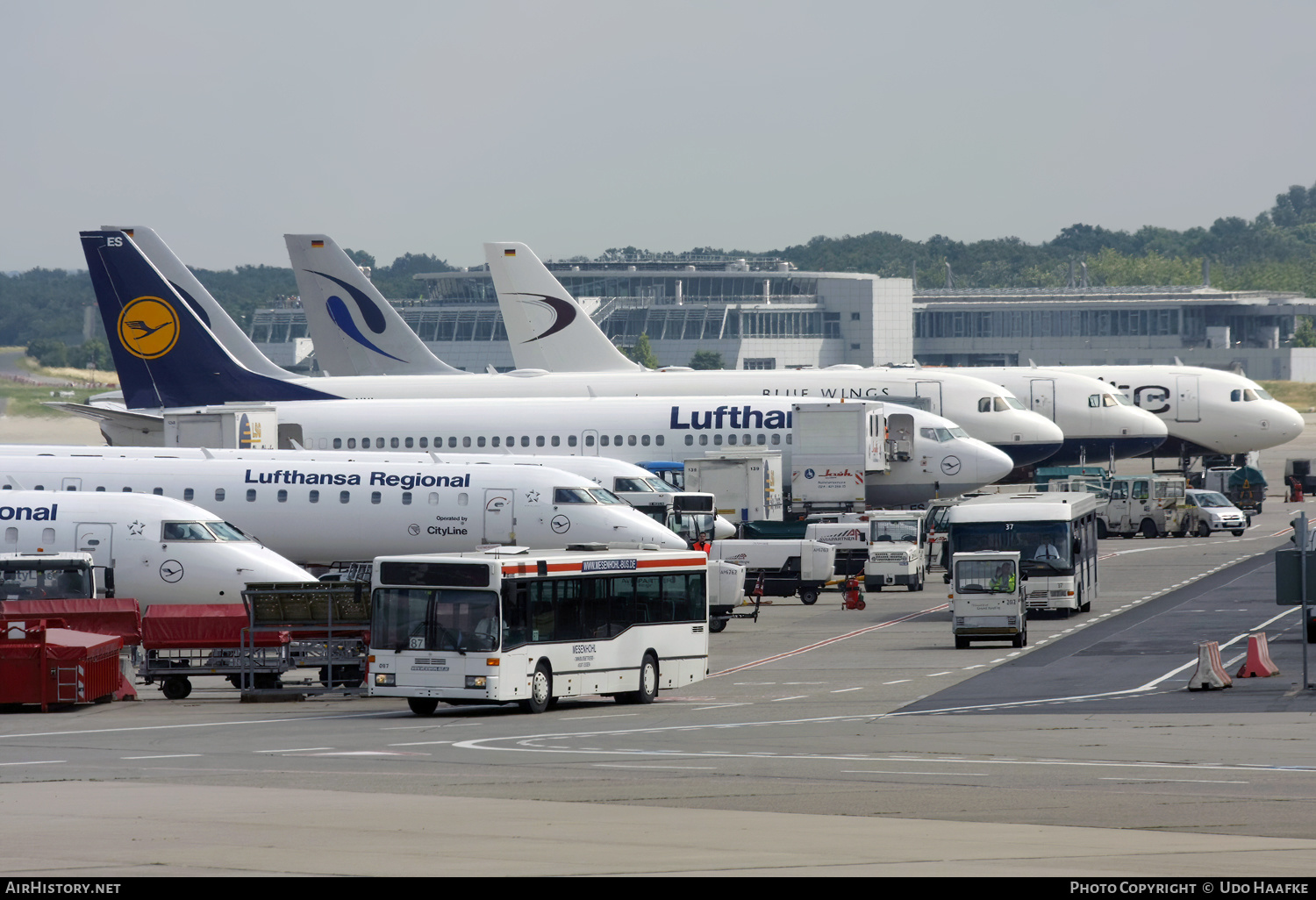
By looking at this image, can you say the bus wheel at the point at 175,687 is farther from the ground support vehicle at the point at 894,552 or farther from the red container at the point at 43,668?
the ground support vehicle at the point at 894,552

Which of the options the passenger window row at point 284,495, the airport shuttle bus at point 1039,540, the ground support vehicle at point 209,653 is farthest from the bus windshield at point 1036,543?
the ground support vehicle at point 209,653

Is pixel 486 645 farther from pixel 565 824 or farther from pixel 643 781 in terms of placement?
pixel 565 824

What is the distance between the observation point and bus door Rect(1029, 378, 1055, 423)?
75.8 metres

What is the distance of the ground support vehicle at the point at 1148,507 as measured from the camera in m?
74.7

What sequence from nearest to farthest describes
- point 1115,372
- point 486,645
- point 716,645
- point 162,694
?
point 486,645
point 162,694
point 716,645
point 1115,372

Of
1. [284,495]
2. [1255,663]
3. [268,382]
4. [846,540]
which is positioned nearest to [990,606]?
[1255,663]

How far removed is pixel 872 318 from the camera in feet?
648

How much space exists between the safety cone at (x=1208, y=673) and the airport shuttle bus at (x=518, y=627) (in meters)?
9.61

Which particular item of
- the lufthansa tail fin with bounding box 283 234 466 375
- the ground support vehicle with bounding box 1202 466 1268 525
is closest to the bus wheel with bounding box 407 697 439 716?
the lufthansa tail fin with bounding box 283 234 466 375

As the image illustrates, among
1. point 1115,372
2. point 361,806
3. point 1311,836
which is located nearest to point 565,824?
point 361,806

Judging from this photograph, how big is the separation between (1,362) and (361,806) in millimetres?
105736

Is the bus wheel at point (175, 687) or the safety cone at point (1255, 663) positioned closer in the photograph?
the safety cone at point (1255, 663)

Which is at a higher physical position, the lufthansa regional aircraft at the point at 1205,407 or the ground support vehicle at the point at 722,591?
the lufthansa regional aircraft at the point at 1205,407

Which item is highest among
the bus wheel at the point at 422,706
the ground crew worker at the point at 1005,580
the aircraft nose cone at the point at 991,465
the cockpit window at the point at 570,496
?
the aircraft nose cone at the point at 991,465
